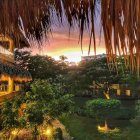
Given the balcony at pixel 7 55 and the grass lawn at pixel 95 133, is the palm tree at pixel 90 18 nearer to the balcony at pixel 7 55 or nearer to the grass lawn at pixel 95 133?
the grass lawn at pixel 95 133

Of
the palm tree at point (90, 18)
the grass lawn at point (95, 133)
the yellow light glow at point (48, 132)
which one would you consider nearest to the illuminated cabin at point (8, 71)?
the yellow light glow at point (48, 132)

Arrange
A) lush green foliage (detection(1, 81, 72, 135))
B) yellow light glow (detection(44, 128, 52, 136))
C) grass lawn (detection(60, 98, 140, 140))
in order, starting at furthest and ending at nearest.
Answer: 1. grass lawn (detection(60, 98, 140, 140))
2. yellow light glow (detection(44, 128, 52, 136))
3. lush green foliage (detection(1, 81, 72, 135))

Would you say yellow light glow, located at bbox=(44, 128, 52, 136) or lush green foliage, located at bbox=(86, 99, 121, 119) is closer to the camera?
yellow light glow, located at bbox=(44, 128, 52, 136)

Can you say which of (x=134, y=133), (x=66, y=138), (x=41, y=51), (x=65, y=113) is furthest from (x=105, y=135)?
(x=41, y=51)

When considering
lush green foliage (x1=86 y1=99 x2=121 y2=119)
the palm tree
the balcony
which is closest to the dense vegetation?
lush green foliage (x1=86 y1=99 x2=121 y2=119)

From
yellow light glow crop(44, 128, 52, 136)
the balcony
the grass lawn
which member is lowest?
the grass lawn

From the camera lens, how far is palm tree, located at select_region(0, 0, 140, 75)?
89 centimetres

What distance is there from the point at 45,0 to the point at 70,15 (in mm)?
96

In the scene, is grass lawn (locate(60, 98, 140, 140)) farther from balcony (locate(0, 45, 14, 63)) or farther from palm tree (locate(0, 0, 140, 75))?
palm tree (locate(0, 0, 140, 75))

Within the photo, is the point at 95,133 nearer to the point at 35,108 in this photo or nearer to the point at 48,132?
the point at 48,132

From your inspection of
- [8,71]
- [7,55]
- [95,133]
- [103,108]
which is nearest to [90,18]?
[8,71]

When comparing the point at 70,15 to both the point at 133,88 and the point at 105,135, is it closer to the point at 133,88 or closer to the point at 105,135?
the point at 105,135

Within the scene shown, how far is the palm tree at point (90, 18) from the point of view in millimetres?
894

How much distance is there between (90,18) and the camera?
101 centimetres
